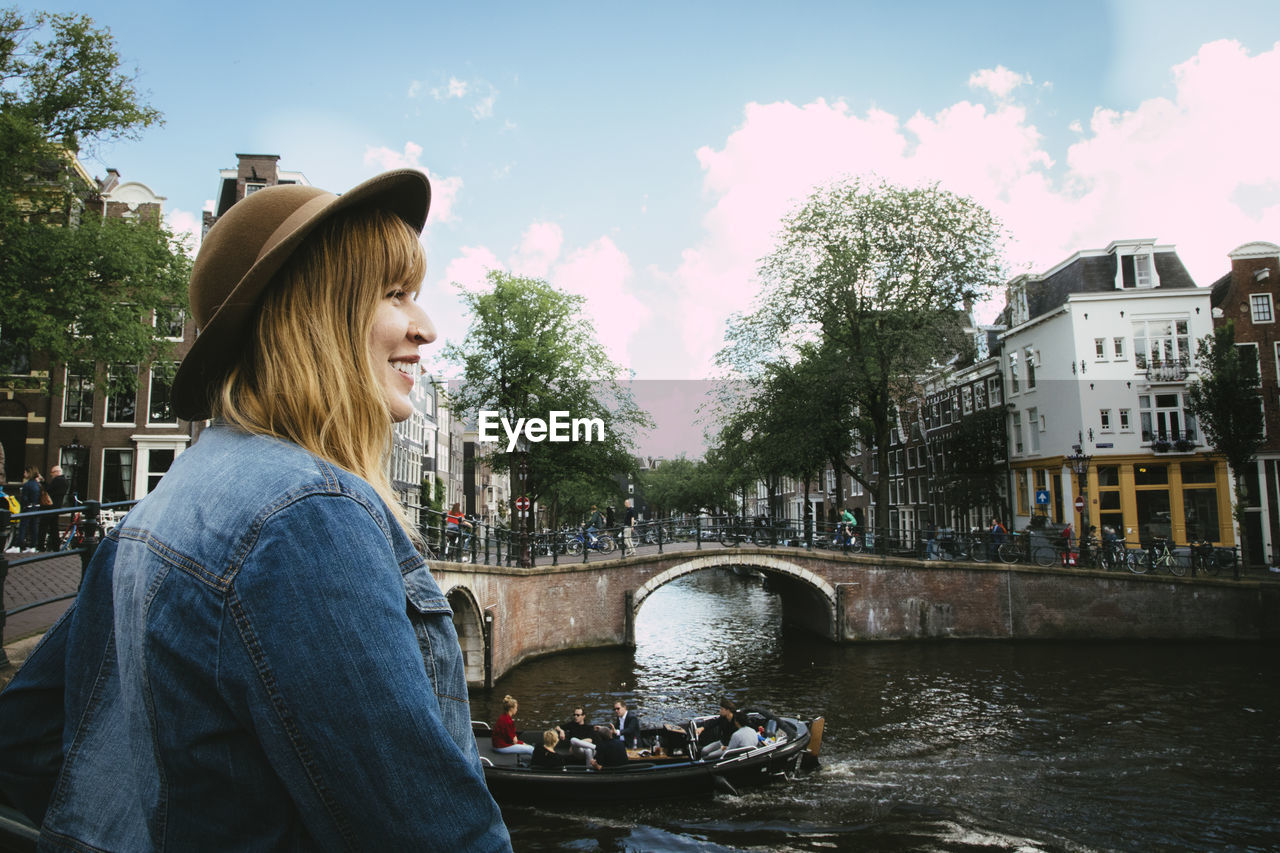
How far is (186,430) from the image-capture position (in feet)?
88.1

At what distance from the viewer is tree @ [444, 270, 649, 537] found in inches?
1241

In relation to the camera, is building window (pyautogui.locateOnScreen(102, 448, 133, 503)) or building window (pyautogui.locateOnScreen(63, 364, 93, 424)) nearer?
building window (pyautogui.locateOnScreen(63, 364, 93, 424))

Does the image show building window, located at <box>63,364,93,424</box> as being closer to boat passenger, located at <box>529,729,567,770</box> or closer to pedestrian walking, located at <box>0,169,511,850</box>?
boat passenger, located at <box>529,729,567,770</box>

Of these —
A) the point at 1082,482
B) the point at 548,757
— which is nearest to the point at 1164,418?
the point at 1082,482

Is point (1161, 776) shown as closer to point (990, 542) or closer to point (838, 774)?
point (838, 774)

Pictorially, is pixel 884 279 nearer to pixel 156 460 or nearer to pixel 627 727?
pixel 627 727

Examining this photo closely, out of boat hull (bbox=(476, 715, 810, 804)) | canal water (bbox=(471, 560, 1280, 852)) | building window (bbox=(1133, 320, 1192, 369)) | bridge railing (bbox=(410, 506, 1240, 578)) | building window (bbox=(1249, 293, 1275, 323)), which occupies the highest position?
building window (bbox=(1249, 293, 1275, 323))

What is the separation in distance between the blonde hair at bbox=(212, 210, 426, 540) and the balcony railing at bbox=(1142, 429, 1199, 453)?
34239 millimetres

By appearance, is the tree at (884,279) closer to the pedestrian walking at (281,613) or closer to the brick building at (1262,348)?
the brick building at (1262,348)

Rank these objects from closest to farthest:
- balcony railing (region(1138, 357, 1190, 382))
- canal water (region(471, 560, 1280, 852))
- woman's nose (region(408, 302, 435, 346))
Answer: woman's nose (region(408, 302, 435, 346)), canal water (region(471, 560, 1280, 852)), balcony railing (region(1138, 357, 1190, 382))

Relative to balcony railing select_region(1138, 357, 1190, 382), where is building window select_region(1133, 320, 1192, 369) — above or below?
above

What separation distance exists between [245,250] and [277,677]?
63 cm

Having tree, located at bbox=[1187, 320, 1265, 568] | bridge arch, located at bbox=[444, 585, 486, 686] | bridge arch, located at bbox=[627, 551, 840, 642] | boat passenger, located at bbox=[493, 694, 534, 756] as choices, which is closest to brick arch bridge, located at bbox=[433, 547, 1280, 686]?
bridge arch, located at bbox=[627, 551, 840, 642]

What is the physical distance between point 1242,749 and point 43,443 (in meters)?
31.6
